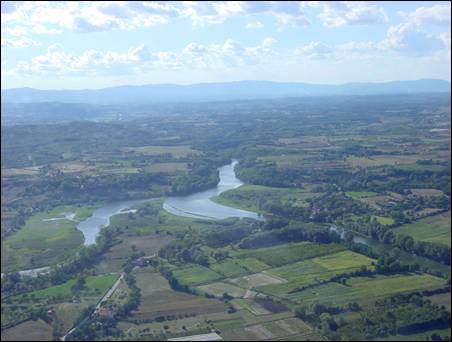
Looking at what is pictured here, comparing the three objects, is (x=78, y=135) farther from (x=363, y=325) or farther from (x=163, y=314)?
(x=363, y=325)

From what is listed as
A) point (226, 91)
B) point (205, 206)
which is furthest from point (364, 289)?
point (226, 91)

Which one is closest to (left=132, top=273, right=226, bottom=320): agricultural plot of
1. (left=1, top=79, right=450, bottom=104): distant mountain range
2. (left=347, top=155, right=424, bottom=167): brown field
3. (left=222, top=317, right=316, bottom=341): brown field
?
(left=222, top=317, right=316, bottom=341): brown field

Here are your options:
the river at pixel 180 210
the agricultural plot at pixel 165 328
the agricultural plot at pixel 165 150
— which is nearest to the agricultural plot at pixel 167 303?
the agricultural plot at pixel 165 328

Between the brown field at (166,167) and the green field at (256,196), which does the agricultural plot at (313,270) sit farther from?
the brown field at (166,167)

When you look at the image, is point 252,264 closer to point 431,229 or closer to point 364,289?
point 364,289

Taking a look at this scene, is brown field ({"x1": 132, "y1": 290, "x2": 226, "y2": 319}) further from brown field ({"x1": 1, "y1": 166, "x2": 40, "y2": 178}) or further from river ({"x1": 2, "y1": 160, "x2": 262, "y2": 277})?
river ({"x1": 2, "y1": 160, "x2": 262, "y2": 277})

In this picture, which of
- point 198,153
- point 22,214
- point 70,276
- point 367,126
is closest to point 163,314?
point 70,276
